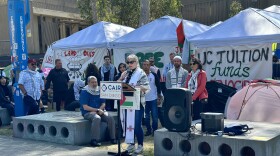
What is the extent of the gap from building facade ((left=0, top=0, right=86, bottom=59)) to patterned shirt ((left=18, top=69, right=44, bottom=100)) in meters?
19.2

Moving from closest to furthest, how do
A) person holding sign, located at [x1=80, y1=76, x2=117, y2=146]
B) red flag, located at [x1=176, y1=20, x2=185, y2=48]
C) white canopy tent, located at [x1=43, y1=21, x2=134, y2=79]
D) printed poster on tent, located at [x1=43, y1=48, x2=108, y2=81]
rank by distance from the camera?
person holding sign, located at [x1=80, y1=76, x2=117, y2=146], red flag, located at [x1=176, y1=20, x2=185, y2=48], white canopy tent, located at [x1=43, y1=21, x2=134, y2=79], printed poster on tent, located at [x1=43, y1=48, x2=108, y2=81]

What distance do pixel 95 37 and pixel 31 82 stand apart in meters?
5.08

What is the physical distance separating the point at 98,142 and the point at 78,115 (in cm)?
141

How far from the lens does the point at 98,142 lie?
342 inches

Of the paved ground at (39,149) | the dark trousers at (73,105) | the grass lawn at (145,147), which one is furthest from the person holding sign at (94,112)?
the dark trousers at (73,105)

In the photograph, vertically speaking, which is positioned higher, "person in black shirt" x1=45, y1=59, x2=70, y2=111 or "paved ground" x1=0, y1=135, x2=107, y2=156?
"person in black shirt" x1=45, y1=59, x2=70, y2=111

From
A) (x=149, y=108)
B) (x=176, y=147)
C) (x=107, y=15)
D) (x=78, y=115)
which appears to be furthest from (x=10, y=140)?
(x=107, y=15)

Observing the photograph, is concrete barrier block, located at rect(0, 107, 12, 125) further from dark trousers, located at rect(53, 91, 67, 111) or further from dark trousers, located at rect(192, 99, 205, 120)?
dark trousers, located at rect(192, 99, 205, 120)

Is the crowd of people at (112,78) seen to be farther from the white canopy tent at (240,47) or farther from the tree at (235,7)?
the tree at (235,7)

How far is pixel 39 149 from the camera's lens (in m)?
8.37

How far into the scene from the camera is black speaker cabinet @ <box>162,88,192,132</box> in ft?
22.5

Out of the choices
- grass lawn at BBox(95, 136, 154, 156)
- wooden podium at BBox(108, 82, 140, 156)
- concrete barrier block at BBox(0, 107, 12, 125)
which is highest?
wooden podium at BBox(108, 82, 140, 156)

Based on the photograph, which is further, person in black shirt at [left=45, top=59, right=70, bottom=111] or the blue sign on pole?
person in black shirt at [left=45, top=59, right=70, bottom=111]

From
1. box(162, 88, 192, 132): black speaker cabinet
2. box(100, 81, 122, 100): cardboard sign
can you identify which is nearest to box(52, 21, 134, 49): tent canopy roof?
box(100, 81, 122, 100): cardboard sign
